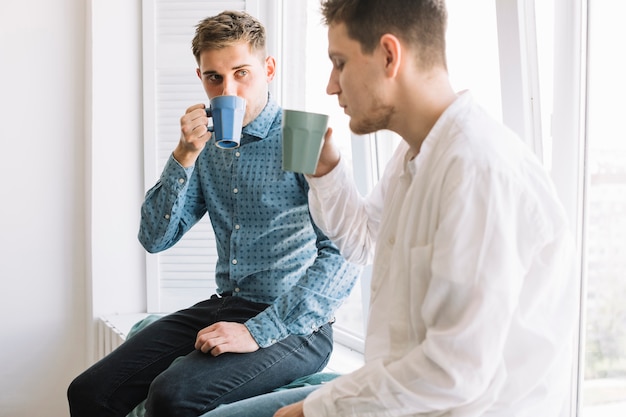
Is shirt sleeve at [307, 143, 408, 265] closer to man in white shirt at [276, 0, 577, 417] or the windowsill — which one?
man in white shirt at [276, 0, 577, 417]

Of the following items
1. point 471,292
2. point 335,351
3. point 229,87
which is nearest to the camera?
point 471,292

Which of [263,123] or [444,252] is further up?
[263,123]

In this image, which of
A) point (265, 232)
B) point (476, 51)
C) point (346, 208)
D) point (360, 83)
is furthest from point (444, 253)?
point (476, 51)

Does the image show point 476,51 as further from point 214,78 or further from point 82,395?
point 82,395

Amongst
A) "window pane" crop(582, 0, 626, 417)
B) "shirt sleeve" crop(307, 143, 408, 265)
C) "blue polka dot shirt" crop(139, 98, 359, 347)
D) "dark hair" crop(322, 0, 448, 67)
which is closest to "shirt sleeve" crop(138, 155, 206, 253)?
"blue polka dot shirt" crop(139, 98, 359, 347)

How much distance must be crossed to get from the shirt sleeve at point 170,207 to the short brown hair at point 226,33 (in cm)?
29

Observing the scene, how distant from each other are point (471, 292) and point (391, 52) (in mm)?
391

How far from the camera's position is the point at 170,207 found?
1882 millimetres

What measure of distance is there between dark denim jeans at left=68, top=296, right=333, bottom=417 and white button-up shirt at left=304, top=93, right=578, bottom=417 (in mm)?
487

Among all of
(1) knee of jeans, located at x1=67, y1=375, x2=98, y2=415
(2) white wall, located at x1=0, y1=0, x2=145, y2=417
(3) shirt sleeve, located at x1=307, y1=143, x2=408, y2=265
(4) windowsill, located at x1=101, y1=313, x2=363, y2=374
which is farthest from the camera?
(2) white wall, located at x1=0, y1=0, x2=145, y2=417

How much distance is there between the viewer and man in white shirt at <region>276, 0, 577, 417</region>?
1031 millimetres

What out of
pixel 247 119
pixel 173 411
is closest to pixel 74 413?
pixel 173 411

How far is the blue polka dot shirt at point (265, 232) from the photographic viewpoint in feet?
5.68

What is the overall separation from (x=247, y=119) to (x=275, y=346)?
0.55 meters
